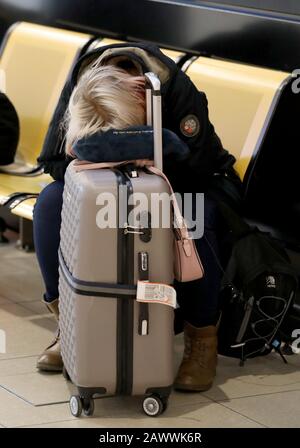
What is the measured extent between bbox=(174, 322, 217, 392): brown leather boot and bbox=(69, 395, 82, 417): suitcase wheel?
391 mm

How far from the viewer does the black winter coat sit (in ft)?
10.8

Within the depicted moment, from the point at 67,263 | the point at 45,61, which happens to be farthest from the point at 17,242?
the point at 67,263

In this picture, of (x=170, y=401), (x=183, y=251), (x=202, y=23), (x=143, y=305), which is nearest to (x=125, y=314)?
(x=143, y=305)

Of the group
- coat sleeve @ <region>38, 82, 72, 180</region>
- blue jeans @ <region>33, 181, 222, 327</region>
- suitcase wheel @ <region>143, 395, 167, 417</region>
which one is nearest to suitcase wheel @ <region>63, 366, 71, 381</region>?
blue jeans @ <region>33, 181, 222, 327</region>

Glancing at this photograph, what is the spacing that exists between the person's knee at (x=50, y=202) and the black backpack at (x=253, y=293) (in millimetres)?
548

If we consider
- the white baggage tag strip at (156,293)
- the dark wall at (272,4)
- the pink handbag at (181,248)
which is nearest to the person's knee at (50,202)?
the pink handbag at (181,248)

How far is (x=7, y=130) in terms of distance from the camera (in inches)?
188

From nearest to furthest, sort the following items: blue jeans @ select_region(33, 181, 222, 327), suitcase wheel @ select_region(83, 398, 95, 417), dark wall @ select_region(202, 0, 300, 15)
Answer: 1. suitcase wheel @ select_region(83, 398, 95, 417)
2. blue jeans @ select_region(33, 181, 222, 327)
3. dark wall @ select_region(202, 0, 300, 15)

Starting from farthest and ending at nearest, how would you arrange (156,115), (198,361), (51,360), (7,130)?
(7,130), (51,360), (198,361), (156,115)

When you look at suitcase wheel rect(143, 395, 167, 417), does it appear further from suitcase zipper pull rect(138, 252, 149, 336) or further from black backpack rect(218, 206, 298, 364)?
black backpack rect(218, 206, 298, 364)

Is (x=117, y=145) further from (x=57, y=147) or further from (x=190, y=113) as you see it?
(x=57, y=147)

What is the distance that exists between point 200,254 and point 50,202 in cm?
53

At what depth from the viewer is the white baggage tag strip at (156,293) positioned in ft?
9.65
